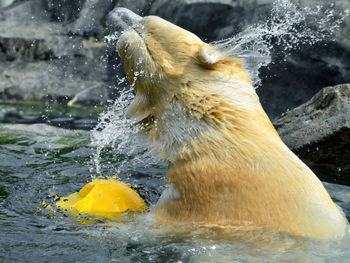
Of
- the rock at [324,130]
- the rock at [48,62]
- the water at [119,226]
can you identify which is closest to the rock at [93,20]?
the rock at [48,62]

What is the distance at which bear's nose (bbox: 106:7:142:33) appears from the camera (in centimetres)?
318

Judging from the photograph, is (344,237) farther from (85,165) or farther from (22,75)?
(22,75)

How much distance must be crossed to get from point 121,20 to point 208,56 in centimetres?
74

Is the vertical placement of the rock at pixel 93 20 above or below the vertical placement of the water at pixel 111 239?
above

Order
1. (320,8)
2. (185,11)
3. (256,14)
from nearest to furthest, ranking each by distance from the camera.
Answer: (320,8) < (256,14) < (185,11)

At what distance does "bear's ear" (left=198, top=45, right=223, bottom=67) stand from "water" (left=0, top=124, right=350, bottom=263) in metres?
0.96

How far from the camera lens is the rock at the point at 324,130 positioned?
17.2ft

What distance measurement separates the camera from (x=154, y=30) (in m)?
3.01

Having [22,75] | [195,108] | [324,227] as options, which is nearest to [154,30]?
[195,108]

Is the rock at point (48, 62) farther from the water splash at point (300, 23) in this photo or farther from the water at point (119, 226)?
the water at point (119, 226)

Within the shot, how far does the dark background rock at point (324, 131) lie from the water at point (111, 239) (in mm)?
761

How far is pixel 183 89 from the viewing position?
288 cm

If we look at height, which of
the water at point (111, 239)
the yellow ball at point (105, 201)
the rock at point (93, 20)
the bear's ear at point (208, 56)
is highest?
the rock at point (93, 20)

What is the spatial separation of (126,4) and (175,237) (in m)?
9.26
